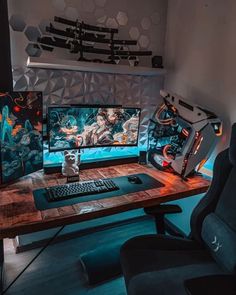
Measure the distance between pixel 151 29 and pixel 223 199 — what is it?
5.19 ft

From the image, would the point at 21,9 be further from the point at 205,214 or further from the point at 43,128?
the point at 205,214

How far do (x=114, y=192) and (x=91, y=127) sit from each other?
597 mm

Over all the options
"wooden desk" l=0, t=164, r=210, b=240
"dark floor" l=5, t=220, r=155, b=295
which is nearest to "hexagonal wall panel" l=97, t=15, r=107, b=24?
"wooden desk" l=0, t=164, r=210, b=240

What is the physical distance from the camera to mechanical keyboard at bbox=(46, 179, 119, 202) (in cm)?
134

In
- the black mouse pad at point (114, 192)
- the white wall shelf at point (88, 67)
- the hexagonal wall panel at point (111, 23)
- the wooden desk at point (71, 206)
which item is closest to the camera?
the wooden desk at point (71, 206)

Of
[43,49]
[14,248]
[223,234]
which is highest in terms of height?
[43,49]

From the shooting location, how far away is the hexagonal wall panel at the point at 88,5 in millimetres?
1798

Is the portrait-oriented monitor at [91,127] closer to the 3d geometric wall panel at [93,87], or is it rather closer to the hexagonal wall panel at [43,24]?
the 3d geometric wall panel at [93,87]

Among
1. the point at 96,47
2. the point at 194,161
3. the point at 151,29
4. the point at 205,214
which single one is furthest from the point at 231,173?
the point at 151,29

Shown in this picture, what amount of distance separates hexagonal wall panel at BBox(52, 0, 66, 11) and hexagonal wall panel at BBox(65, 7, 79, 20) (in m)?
0.03

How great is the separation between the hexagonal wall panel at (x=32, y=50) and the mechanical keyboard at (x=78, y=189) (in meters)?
0.93

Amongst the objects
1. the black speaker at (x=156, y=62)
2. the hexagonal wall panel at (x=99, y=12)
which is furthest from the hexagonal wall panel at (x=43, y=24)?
the black speaker at (x=156, y=62)

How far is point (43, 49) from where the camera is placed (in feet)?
5.55

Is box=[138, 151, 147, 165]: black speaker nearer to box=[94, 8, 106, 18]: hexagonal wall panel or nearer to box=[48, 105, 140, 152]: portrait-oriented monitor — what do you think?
box=[48, 105, 140, 152]: portrait-oriented monitor
